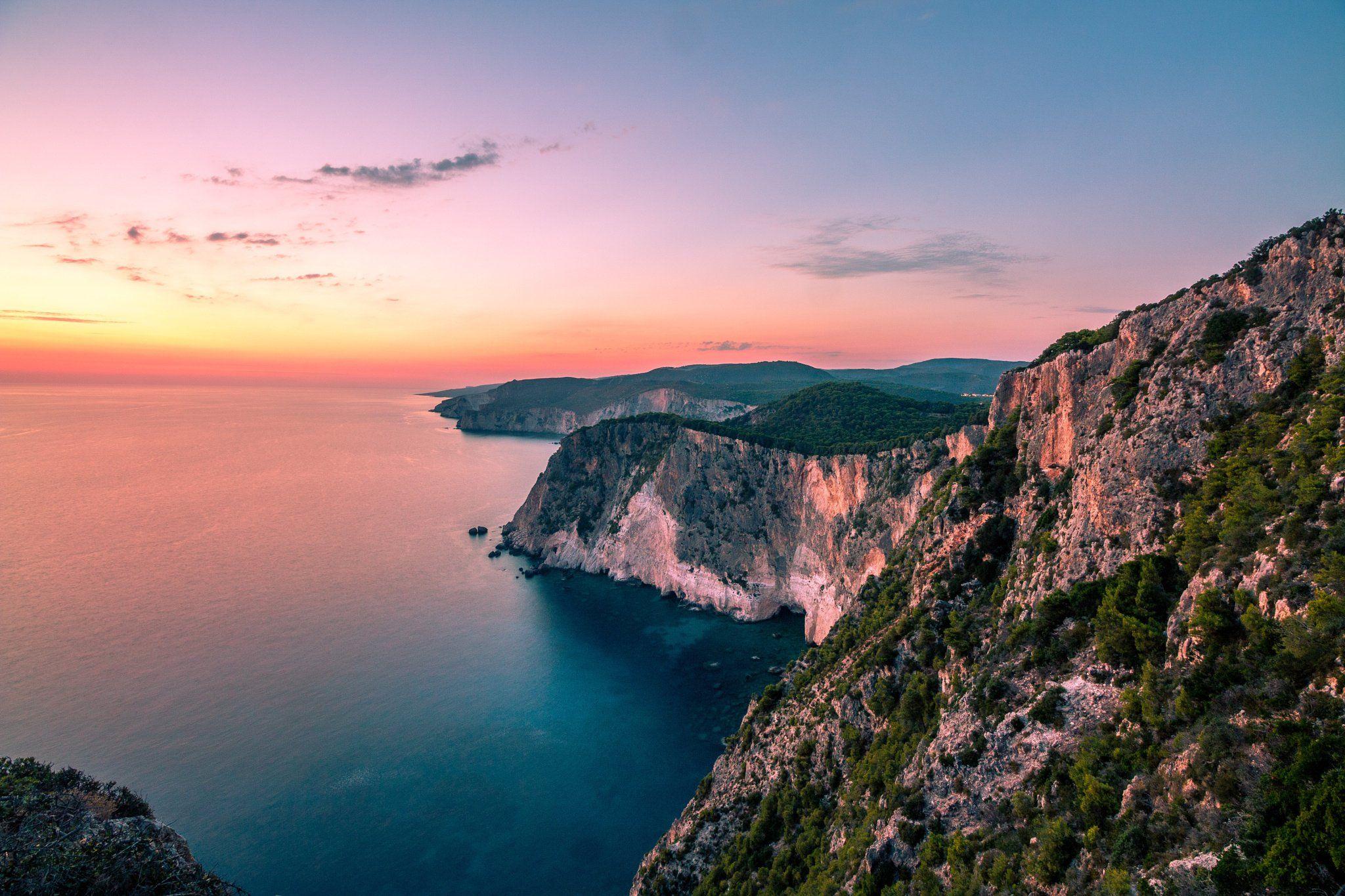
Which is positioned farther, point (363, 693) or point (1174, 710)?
point (363, 693)

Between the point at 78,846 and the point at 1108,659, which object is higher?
the point at 1108,659

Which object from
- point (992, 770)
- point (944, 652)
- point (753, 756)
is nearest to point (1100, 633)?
point (992, 770)

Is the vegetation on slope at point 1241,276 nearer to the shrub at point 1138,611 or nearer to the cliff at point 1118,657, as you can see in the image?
the cliff at point 1118,657

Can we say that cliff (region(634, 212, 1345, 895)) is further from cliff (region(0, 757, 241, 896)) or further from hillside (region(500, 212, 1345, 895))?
cliff (region(0, 757, 241, 896))

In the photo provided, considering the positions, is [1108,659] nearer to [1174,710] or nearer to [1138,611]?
[1138,611]

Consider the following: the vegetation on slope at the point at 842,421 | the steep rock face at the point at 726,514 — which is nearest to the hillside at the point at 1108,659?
the steep rock face at the point at 726,514

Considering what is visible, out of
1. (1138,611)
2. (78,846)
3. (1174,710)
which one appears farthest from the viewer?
(78,846)

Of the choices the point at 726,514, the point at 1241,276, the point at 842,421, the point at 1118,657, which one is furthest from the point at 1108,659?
the point at 842,421
